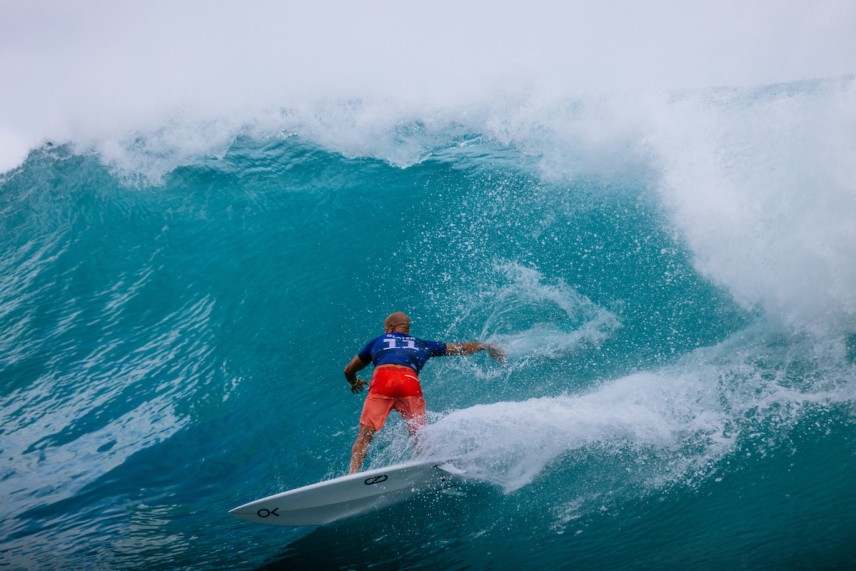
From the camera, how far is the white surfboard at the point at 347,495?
10.7ft

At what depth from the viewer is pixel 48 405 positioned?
5.48 meters

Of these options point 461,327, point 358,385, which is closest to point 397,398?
point 358,385

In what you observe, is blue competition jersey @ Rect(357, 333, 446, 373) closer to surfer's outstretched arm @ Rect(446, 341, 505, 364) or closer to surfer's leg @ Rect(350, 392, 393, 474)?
surfer's outstretched arm @ Rect(446, 341, 505, 364)

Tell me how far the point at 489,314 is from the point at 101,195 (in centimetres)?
603

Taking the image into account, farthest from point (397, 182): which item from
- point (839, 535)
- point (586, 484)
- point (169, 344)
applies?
point (839, 535)

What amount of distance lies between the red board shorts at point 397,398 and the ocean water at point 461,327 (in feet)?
0.59

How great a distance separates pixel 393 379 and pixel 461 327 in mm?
2093

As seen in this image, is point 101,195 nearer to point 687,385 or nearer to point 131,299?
point 131,299

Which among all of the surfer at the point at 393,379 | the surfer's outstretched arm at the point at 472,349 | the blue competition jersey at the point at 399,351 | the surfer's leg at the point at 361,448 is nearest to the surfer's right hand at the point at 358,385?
the surfer at the point at 393,379

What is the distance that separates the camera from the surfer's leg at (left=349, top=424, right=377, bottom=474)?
3.66 meters

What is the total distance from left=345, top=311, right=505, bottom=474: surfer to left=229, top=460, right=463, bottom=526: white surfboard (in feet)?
0.76

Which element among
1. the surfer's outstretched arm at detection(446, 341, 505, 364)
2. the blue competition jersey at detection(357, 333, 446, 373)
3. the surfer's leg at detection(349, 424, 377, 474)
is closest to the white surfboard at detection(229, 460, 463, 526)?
the surfer's leg at detection(349, 424, 377, 474)

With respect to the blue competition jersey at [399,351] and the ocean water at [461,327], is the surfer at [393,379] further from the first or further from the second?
the ocean water at [461,327]

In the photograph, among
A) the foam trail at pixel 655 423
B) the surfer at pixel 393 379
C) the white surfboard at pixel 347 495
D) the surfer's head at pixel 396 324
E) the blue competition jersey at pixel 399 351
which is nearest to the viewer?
the white surfboard at pixel 347 495
